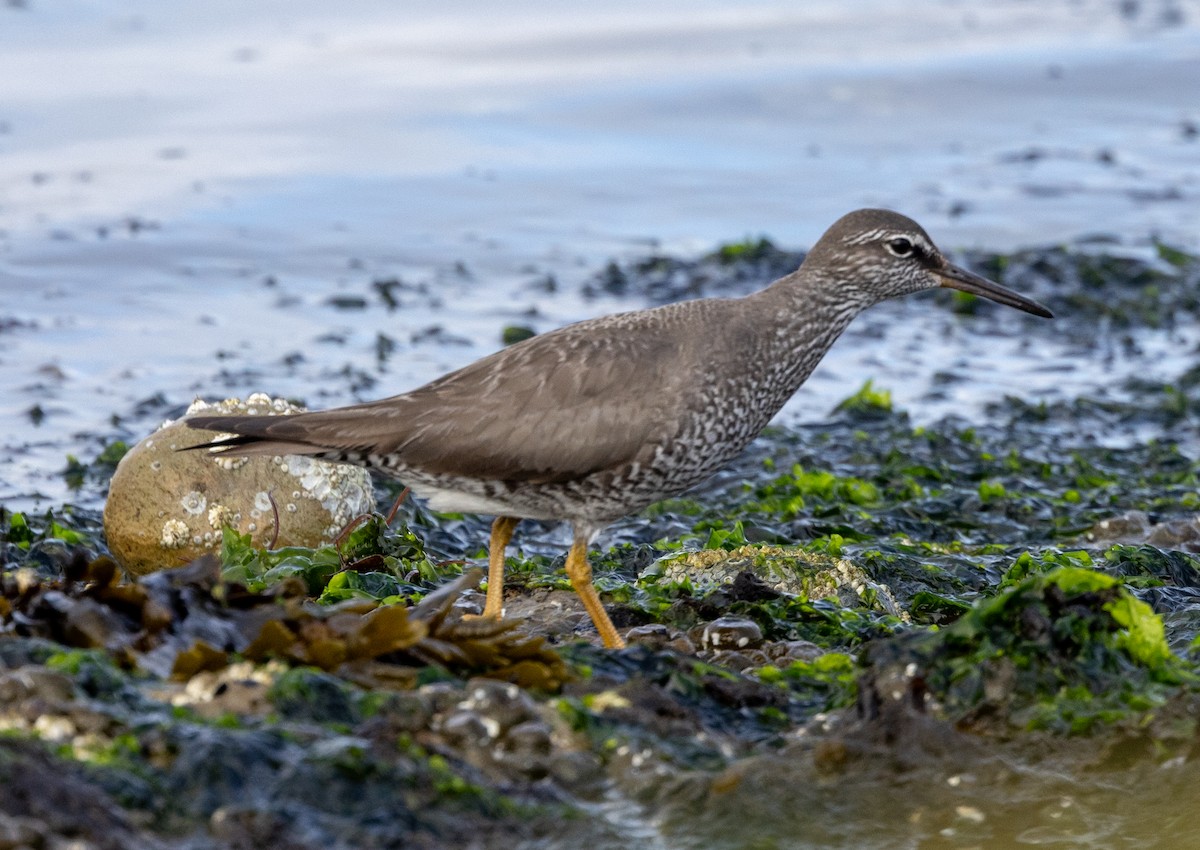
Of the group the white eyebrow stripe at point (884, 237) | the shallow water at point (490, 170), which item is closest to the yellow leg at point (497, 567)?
the white eyebrow stripe at point (884, 237)

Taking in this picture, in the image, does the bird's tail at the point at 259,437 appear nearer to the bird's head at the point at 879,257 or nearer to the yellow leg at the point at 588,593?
the yellow leg at the point at 588,593

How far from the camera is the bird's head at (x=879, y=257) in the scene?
20.3ft

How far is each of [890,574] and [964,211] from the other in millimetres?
6867


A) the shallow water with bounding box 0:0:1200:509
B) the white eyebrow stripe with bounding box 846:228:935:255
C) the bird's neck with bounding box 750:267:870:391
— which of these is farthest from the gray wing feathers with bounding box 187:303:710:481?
the shallow water with bounding box 0:0:1200:509

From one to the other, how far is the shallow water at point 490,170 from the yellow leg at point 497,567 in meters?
2.69

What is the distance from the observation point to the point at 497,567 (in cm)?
575

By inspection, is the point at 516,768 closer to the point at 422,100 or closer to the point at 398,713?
the point at 398,713

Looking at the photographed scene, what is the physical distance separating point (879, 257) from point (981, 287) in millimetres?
517

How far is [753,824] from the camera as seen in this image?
4203 millimetres

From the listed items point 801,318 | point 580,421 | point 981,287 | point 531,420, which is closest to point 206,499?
point 531,420

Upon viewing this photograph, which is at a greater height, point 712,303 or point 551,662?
point 712,303

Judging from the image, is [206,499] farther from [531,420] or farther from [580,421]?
[580,421]

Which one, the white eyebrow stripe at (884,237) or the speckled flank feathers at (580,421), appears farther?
the white eyebrow stripe at (884,237)

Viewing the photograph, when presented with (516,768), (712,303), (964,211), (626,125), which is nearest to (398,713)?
(516,768)
